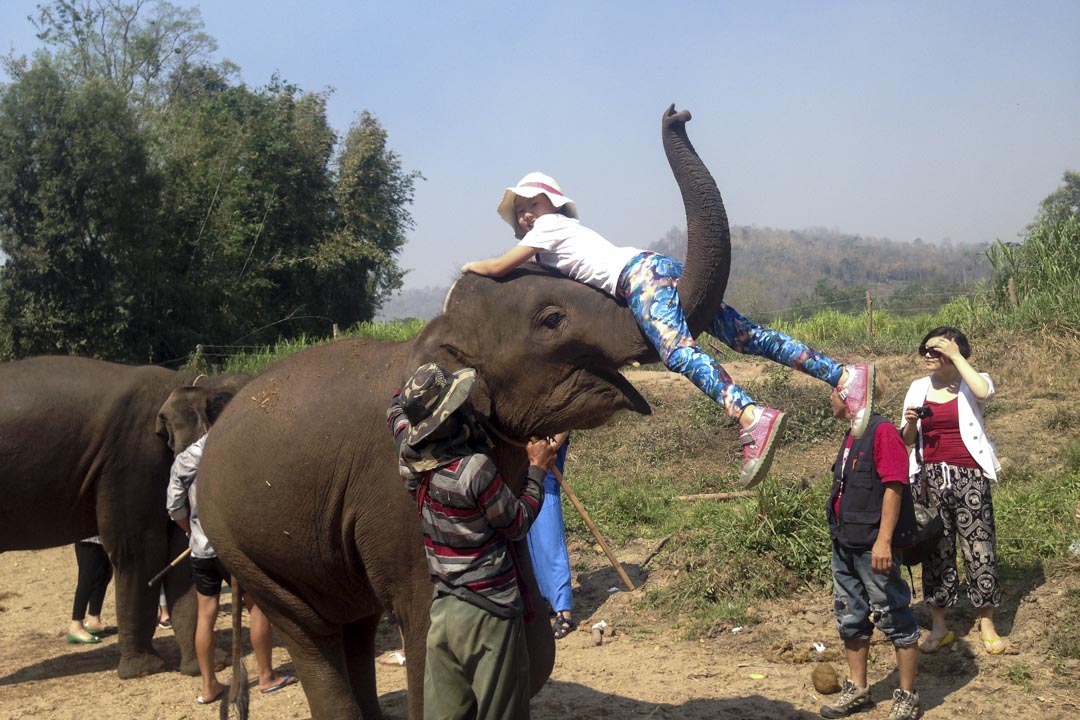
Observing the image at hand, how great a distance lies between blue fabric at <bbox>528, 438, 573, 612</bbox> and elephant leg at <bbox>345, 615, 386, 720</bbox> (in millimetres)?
2265

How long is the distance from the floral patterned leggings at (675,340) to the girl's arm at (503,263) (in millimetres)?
449

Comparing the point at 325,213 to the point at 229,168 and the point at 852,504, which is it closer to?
the point at 229,168

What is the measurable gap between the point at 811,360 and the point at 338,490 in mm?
2106

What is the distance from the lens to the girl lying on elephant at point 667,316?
3.67m

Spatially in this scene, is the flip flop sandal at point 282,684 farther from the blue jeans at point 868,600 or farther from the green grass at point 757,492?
the blue jeans at point 868,600

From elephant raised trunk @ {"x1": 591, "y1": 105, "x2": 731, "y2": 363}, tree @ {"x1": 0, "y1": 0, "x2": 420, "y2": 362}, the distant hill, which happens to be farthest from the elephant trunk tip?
the distant hill

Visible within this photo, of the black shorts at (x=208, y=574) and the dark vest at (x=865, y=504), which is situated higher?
the dark vest at (x=865, y=504)

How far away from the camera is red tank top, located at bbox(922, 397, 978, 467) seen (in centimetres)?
623

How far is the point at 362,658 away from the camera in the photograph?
5.21 m

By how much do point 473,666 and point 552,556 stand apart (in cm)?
402

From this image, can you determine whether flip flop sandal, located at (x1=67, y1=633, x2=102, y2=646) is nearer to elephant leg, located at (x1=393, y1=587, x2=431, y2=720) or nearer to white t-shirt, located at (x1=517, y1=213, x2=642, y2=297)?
elephant leg, located at (x1=393, y1=587, x2=431, y2=720)

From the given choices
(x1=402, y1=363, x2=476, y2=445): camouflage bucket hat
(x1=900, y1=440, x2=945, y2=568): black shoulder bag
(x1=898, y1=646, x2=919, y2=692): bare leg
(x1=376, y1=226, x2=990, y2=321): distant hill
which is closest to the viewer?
(x1=402, y1=363, x2=476, y2=445): camouflage bucket hat

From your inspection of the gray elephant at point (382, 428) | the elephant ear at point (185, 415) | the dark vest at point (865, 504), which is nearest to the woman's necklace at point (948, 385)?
the dark vest at point (865, 504)

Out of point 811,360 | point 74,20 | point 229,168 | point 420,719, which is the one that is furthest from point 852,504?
point 74,20
